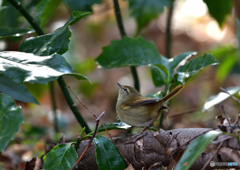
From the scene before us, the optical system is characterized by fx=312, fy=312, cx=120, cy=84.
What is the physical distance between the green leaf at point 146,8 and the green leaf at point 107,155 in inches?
65.0

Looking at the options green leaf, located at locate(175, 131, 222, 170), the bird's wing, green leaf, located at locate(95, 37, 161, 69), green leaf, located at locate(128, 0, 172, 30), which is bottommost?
the bird's wing

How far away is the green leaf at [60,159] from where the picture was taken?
1.89m

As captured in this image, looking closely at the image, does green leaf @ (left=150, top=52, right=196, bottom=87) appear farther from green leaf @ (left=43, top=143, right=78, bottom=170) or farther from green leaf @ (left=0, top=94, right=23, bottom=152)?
green leaf @ (left=0, top=94, right=23, bottom=152)

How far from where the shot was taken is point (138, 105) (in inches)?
103

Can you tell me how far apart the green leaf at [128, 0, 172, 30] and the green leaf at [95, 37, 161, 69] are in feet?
1.80

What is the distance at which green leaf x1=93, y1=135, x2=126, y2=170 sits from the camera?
75.2 inches

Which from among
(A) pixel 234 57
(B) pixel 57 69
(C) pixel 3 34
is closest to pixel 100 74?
(A) pixel 234 57

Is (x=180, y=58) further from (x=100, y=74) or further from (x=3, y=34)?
(x=100, y=74)

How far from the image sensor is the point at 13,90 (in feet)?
6.32

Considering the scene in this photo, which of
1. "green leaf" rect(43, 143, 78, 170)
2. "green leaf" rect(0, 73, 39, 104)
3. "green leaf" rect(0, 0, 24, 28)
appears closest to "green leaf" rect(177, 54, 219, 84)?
"green leaf" rect(43, 143, 78, 170)

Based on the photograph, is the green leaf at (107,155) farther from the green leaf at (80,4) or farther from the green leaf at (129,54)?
the green leaf at (80,4)

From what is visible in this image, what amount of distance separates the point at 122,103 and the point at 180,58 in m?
0.66

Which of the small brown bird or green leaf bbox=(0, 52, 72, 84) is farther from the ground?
green leaf bbox=(0, 52, 72, 84)

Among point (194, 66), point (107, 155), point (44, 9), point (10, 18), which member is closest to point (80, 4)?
point (44, 9)
